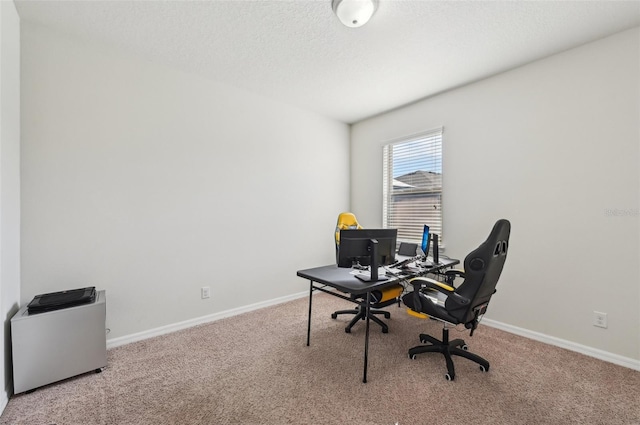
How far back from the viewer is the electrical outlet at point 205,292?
304 centimetres

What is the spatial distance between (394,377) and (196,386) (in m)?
1.46

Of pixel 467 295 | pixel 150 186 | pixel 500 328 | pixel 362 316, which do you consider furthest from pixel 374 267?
pixel 150 186

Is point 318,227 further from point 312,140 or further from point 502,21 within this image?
point 502,21

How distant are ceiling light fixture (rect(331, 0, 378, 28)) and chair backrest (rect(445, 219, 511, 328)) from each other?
178 centimetres

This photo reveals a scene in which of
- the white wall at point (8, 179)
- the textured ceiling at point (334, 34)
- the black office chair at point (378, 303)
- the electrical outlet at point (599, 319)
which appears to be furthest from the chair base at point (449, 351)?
the white wall at point (8, 179)

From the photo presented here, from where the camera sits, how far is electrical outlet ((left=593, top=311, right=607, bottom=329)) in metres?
2.32

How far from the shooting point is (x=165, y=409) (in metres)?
1.72

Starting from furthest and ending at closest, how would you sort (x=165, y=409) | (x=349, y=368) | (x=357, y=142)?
(x=357, y=142) < (x=349, y=368) < (x=165, y=409)

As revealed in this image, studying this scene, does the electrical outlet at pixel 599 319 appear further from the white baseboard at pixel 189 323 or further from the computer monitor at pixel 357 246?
the white baseboard at pixel 189 323

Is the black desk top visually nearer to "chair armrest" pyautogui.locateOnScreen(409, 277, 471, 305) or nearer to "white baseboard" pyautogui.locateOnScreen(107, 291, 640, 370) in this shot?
"chair armrest" pyautogui.locateOnScreen(409, 277, 471, 305)

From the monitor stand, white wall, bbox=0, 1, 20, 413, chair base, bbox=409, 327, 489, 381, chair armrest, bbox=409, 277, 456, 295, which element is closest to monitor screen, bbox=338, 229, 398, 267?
the monitor stand

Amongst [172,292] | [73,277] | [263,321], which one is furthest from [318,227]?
[73,277]

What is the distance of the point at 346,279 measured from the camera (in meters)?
2.23

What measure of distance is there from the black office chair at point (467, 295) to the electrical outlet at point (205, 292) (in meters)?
2.17
